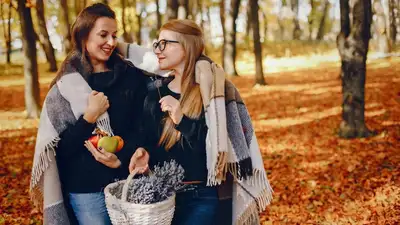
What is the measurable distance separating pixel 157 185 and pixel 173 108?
469 mm

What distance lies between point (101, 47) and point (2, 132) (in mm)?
9081

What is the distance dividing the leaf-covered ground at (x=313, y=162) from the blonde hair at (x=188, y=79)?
3.46 metres

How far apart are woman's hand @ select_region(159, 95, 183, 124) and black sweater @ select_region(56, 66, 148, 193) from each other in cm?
34

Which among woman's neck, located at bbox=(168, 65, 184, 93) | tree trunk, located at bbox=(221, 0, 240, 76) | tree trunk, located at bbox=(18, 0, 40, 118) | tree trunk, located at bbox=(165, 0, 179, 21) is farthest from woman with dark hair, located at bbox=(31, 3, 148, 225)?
tree trunk, located at bbox=(221, 0, 240, 76)

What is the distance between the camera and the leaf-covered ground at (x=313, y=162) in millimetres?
5781

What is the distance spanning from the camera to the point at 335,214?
566cm

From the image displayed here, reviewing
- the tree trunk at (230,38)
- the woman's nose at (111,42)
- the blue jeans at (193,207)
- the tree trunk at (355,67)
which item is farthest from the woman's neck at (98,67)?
A: the tree trunk at (230,38)

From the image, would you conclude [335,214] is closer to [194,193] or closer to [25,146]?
[194,193]

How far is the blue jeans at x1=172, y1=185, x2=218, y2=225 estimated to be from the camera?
260cm

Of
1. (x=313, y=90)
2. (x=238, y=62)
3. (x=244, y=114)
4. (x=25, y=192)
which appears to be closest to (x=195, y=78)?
(x=244, y=114)

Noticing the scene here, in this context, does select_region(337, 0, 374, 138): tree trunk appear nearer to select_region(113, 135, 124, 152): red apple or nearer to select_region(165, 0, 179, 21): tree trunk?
select_region(165, 0, 179, 21): tree trunk

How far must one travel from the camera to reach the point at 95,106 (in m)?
2.59

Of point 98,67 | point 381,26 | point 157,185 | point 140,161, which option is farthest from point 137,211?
point 381,26

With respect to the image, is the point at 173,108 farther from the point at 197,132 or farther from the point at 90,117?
the point at 90,117
